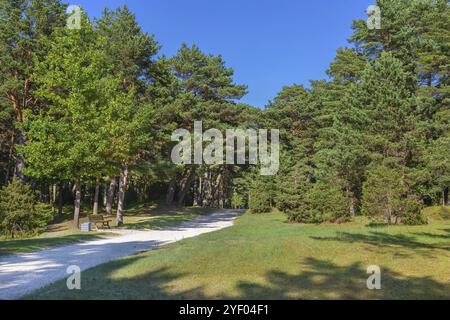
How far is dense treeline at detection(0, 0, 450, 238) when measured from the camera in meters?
21.6

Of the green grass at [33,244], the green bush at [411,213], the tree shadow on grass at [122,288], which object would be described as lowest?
the green grass at [33,244]

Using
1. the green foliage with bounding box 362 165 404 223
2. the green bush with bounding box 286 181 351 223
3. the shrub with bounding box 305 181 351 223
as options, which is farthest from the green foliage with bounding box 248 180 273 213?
the green foliage with bounding box 362 165 404 223

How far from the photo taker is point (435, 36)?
110 feet

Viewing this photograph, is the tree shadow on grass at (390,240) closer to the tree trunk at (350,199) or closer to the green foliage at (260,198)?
the tree trunk at (350,199)

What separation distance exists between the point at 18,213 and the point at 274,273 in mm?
18055

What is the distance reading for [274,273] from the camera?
8.62m

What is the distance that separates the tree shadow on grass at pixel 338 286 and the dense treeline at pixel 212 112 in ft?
43.2

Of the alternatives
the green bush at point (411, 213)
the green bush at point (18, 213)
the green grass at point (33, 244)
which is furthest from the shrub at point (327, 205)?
the green bush at point (18, 213)

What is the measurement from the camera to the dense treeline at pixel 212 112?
70.7 feet

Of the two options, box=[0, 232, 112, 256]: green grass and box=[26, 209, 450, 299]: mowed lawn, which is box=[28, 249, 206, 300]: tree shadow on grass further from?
box=[0, 232, 112, 256]: green grass

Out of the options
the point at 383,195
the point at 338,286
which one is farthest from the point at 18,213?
the point at 383,195

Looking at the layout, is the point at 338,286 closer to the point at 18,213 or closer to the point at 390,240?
the point at 390,240

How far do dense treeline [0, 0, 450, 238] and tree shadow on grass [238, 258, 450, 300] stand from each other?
13.2 meters

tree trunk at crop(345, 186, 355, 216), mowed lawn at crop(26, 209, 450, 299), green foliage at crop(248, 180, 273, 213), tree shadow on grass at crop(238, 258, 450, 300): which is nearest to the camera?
tree shadow on grass at crop(238, 258, 450, 300)
